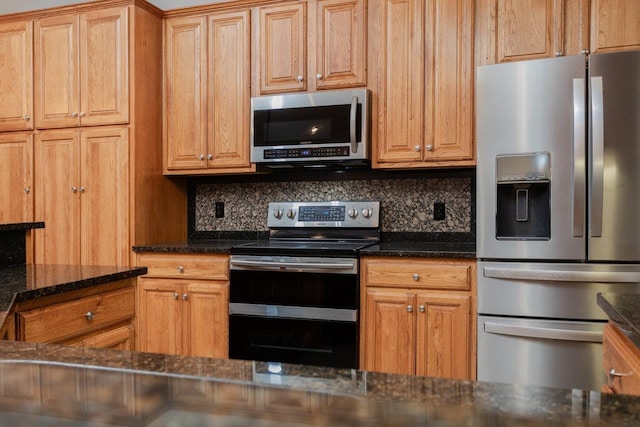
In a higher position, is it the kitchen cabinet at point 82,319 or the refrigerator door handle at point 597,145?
the refrigerator door handle at point 597,145

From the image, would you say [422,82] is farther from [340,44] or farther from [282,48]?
[282,48]

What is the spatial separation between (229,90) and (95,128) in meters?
0.85

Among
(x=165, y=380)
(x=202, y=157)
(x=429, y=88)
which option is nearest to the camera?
(x=165, y=380)

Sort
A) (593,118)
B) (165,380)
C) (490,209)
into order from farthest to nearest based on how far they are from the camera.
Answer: (490,209) < (593,118) < (165,380)

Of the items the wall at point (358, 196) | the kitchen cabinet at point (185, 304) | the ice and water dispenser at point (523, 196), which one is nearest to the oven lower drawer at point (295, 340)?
the kitchen cabinet at point (185, 304)

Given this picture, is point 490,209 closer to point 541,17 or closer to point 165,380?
point 541,17

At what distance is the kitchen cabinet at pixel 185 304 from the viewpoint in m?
2.90

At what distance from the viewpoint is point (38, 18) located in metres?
3.32

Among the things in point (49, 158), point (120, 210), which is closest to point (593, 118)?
point (120, 210)

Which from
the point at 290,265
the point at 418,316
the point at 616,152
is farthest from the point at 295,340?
the point at 616,152

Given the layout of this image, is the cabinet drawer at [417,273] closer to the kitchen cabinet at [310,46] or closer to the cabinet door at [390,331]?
the cabinet door at [390,331]

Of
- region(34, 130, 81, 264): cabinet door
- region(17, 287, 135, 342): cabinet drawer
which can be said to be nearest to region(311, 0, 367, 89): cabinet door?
region(34, 130, 81, 264): cabinet door

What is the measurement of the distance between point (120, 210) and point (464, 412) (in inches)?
113

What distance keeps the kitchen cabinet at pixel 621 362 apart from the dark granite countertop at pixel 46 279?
1.43 m
